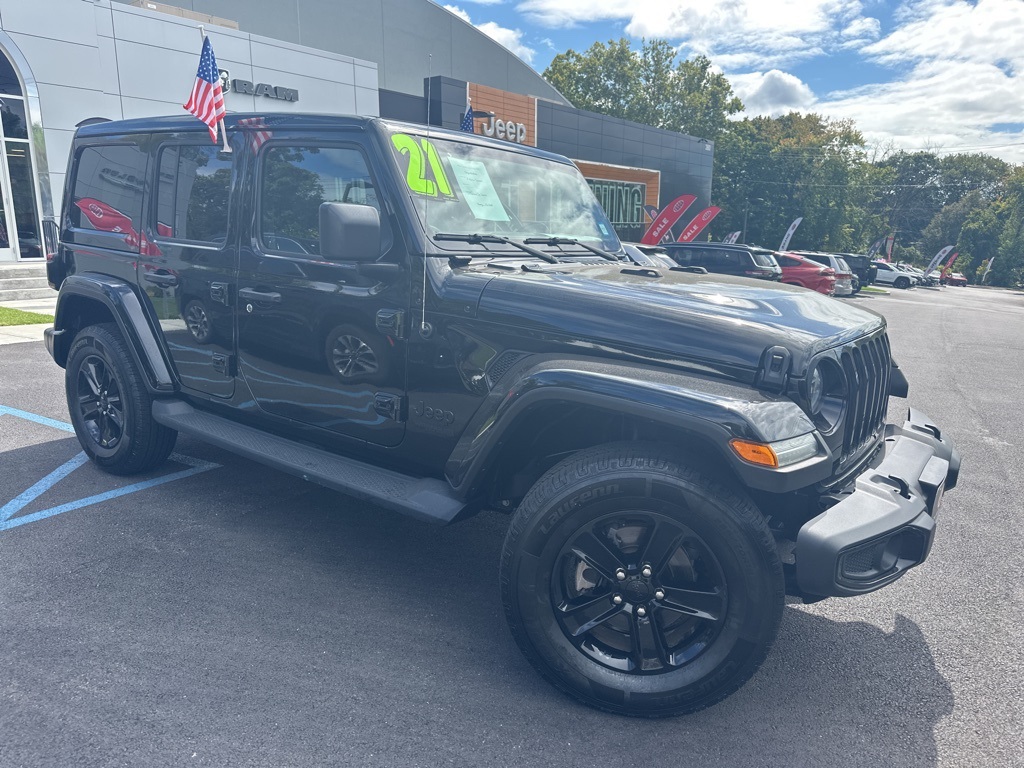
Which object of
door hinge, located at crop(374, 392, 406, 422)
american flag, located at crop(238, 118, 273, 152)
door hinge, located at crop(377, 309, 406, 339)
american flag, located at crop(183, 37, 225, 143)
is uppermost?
american flag, located at crop(183, 37, 225, 143)

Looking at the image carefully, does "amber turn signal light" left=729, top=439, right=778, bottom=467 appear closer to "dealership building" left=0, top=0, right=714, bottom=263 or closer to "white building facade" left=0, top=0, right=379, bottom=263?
"dealership building" left=0, top=0, right=714, bottom=263

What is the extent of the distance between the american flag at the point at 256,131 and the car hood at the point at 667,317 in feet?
4.81

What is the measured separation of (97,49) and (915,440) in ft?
57.8

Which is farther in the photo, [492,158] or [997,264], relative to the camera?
[997,264]

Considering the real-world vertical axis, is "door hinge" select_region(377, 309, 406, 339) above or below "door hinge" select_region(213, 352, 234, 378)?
above

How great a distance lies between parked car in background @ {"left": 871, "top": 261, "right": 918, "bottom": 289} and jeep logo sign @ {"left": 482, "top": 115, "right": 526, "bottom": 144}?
26.2 meters

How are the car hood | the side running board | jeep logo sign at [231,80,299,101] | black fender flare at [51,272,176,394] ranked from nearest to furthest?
the car hood → the side running board → black fender flare at [51,272,176,394] → jeep logo sign at [231,80,299,101]

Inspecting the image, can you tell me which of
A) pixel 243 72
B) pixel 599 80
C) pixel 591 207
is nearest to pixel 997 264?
pixel 599 80

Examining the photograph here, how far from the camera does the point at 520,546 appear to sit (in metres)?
2.53

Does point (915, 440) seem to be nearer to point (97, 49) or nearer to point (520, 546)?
point (520, 546)

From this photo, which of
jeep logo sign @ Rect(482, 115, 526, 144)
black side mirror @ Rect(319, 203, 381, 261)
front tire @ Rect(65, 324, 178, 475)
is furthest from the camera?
jeep logo sign @ Rect(482, 115, 526, 144)

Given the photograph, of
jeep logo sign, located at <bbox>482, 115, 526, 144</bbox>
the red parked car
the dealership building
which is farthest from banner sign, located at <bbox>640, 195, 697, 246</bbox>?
the dealership building

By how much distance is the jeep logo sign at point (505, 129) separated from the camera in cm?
2387

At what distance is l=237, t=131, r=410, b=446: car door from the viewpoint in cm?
306
